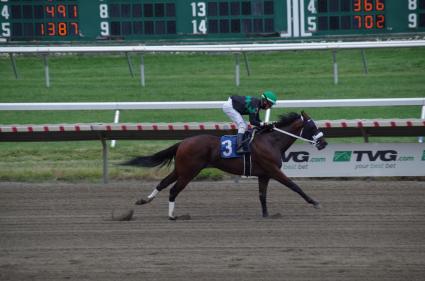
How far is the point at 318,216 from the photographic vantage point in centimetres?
985

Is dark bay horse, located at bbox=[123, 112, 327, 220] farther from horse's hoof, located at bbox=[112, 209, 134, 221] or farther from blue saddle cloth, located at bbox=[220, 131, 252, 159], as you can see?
horse's hoof, located at bbox=[112, 209, 134, 221]

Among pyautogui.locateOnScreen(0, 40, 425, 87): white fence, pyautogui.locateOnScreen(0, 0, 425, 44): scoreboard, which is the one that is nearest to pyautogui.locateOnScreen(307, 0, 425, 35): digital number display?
pyautogui.locateOnScreen(0, 0, 425, 44): scoreboard

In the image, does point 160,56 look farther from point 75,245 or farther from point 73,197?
point 75,245

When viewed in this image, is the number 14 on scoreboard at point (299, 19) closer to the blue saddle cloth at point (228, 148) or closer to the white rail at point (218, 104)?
the white rail at point (218, 104)

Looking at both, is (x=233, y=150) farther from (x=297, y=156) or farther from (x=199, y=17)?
(x=199, y=17)

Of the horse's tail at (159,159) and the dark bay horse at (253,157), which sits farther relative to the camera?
the horse's tail at (159,159)

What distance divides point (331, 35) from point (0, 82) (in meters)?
7.85

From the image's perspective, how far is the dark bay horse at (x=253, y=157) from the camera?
9898 millimetres

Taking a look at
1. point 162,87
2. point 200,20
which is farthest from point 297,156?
point 200,20

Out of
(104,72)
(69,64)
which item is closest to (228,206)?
(104,72)

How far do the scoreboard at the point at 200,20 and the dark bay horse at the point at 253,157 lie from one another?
36.3 feet

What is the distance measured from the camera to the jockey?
10117 mm


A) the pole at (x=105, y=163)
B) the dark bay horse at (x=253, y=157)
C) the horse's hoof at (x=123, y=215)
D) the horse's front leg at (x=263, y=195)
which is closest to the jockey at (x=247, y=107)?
the dark bay horse at (x=253, y=157)

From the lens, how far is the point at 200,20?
69.9 feet
